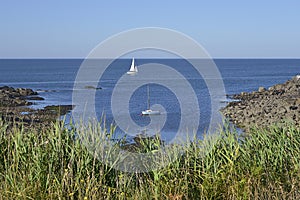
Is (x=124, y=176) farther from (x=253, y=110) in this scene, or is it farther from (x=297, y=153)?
(x=253, y=110)

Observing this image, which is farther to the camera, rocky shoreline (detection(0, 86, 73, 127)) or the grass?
rocky shoreline (detection(0, 86, 73, 127))

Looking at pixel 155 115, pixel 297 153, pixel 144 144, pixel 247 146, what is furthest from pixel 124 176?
pixel 155 115

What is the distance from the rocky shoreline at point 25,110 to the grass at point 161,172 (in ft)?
47.8

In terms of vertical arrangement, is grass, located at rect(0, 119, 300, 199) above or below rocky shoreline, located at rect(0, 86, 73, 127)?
below

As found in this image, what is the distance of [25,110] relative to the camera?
34.9 m

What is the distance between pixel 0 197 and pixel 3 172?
0.80m

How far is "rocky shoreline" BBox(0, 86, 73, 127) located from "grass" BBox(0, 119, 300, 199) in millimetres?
14576

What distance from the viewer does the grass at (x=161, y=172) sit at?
5.29 metres

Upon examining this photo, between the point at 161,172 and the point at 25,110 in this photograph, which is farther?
the point at 25,110

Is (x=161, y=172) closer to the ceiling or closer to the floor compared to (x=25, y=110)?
closer to the floor

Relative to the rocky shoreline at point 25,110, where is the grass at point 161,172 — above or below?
below

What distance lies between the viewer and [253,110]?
106 ft

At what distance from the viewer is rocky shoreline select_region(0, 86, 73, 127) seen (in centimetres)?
2695

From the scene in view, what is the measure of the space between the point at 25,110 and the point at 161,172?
1194 inches
